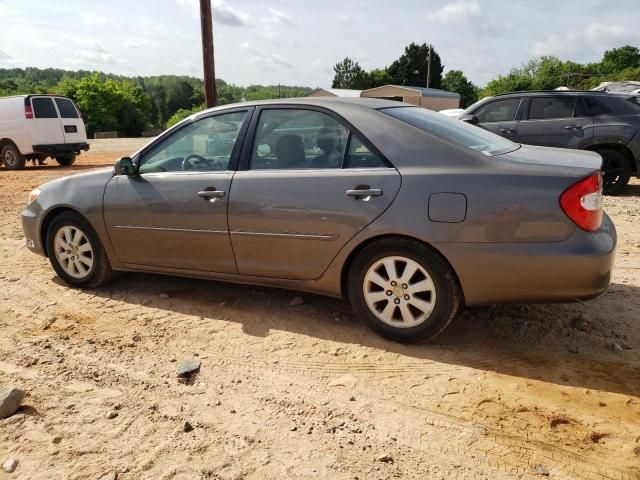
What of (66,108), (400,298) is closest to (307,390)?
(400,298)

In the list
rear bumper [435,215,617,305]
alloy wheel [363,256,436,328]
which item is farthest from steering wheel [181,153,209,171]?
rear bumper [435,215,617,305]

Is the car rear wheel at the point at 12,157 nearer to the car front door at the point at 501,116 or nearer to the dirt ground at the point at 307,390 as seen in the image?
the dirt ground at the point at 307,390

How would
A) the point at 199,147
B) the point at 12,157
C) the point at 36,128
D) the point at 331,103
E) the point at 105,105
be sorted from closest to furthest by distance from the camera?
1. the point at 331,103
2. the point at 199,147
3. the point at 36,128
4. the point at 12,157
5. the point at 105,105

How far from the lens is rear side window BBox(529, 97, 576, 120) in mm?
9008

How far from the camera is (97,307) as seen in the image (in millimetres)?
4391

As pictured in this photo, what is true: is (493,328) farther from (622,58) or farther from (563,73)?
(622,58)

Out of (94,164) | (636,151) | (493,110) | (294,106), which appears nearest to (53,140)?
(94,164)

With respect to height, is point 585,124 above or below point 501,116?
below

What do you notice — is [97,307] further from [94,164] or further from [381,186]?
[94,164]

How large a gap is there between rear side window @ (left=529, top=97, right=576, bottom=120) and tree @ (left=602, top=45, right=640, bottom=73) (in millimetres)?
96312

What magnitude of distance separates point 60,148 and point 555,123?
1277cm

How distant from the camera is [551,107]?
30.0 ft

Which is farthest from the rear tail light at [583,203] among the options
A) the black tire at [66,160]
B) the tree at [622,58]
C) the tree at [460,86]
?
the tree at [622,58]

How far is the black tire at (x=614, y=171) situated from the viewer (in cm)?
871
